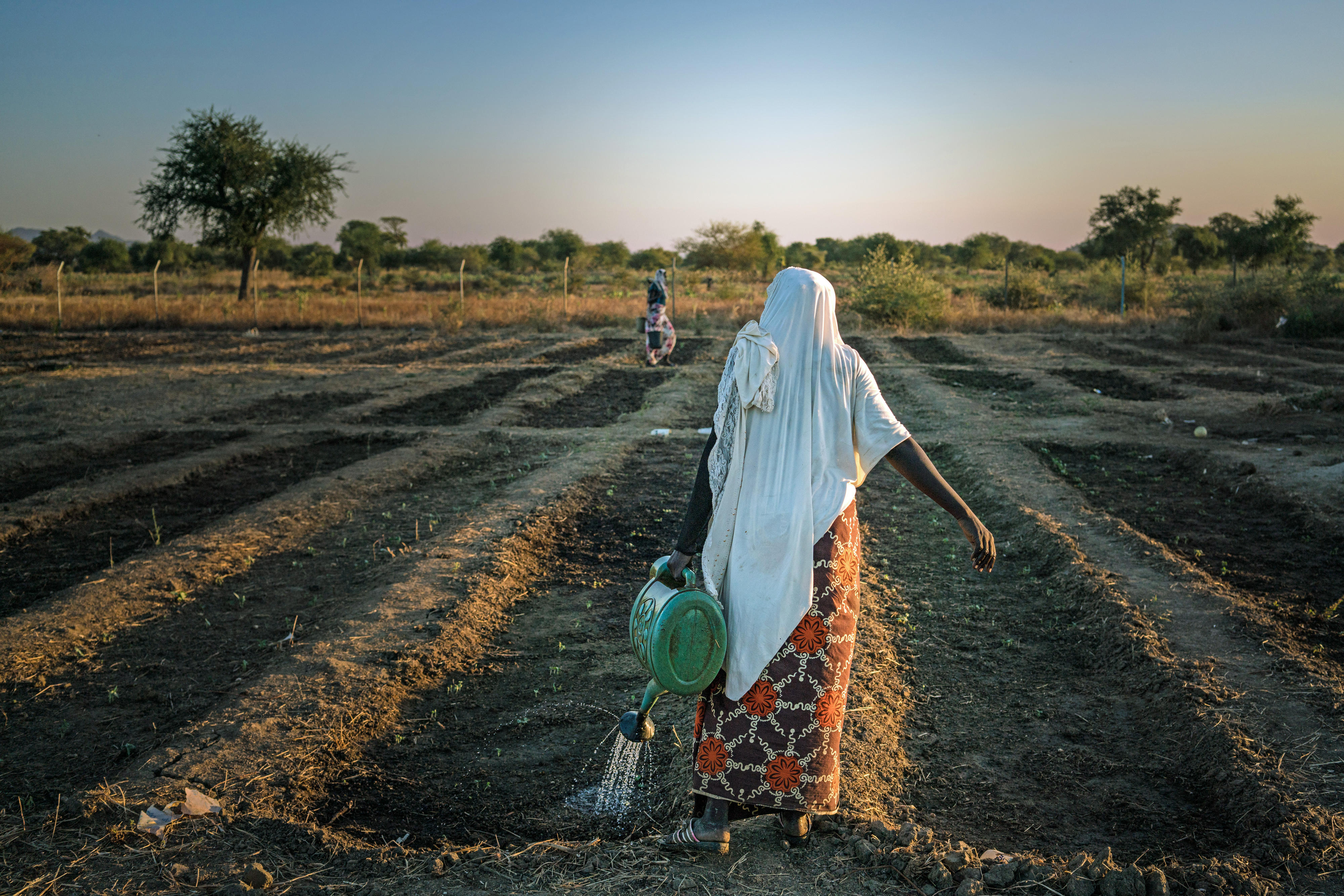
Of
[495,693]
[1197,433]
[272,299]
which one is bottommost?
[495,693]

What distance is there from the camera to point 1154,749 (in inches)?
141

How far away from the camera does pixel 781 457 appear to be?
8.57 ft

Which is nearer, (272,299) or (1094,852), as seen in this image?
(1094,852)

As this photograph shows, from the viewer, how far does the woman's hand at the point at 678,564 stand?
2703 millimetres

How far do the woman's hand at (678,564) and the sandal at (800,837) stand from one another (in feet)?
2.66

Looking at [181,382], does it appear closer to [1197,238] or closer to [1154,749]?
[1154,749]

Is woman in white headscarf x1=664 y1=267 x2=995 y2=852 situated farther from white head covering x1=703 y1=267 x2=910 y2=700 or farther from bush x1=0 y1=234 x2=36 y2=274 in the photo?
bush x1=0 y1=234 x2=36 y2=274

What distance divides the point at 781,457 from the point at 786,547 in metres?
0.27

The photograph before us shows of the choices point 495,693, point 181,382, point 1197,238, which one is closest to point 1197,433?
point 495,693

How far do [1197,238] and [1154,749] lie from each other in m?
50.2

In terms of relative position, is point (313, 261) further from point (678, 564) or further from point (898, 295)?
point (678, 564)

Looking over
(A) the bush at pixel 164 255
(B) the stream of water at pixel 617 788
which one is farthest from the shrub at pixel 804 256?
(A) the bush at pixel 164 255

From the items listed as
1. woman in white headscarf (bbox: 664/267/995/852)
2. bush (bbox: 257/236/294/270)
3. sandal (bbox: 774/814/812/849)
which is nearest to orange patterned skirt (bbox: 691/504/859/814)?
woman in white headscarf (bbox: 664/267/995/852)

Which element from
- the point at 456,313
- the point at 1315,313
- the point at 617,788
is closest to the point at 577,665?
the point at 617,788
